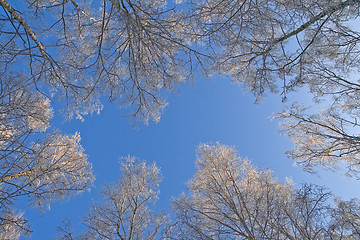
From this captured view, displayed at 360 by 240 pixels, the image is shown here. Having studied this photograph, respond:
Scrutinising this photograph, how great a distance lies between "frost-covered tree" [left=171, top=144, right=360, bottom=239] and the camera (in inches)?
141

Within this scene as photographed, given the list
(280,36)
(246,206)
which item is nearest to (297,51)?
(280,36)

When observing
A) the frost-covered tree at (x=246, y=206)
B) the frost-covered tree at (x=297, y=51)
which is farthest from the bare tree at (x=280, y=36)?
the frost-covered tree at (x=246, y=206)

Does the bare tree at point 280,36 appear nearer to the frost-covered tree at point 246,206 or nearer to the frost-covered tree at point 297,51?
the frost-covered tree at point 297,51

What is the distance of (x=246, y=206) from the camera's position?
15.8ft

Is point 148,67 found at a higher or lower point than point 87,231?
higher

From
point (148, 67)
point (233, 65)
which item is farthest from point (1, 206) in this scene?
point (233, 65)

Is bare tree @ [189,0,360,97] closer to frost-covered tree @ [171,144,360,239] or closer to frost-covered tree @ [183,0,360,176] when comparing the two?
frost-covered tree @ [183,0,360,176]

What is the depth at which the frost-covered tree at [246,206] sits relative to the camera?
3.59m

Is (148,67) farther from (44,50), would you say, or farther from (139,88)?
(44,50)

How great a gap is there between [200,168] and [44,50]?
512 cm

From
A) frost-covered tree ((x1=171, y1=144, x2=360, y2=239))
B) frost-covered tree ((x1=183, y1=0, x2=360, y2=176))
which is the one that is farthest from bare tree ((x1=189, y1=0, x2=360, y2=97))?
frost-covered tree ((x1=171, y1=144, x2=360, y2=239))

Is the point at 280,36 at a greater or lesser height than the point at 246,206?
greater

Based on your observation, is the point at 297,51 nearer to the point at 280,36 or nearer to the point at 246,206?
the point at 280,36

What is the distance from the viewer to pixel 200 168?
6.68 metres
